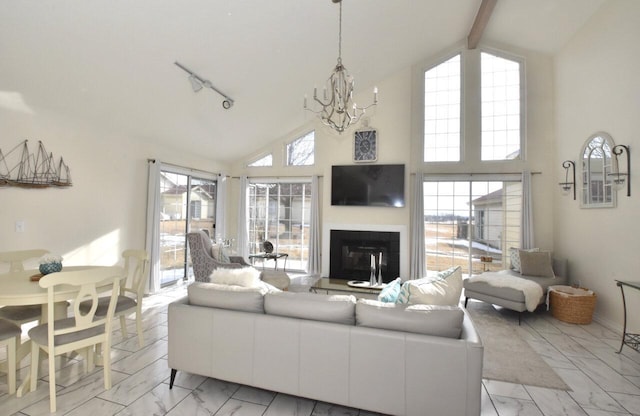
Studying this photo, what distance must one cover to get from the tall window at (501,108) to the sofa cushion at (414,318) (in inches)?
180

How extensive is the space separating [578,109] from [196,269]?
6.18m

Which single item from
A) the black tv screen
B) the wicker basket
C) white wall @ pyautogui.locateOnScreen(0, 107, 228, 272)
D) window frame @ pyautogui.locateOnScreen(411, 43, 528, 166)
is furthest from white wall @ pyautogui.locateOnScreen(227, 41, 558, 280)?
white wall @ pyautogui.locateOnScreen(0, 107, 228, 272)

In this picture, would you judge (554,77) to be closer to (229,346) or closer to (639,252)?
(639,252)

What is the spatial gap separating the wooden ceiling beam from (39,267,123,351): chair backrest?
553 centimetres

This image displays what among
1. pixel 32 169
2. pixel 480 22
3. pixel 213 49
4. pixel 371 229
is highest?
pixel 480 22

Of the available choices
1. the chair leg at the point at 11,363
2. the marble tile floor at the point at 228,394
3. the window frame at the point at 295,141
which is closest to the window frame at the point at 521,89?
the window frame at the point at 295,141

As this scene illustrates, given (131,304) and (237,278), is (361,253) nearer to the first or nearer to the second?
(237,278)

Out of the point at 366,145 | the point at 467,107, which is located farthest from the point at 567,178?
the point at 366,145

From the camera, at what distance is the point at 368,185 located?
230 inches

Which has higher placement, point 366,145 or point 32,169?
point 366,145

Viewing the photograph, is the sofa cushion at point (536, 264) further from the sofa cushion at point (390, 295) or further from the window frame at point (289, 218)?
A: the window frame at point (289, 218)

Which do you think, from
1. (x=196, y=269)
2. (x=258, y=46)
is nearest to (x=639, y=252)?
(x=258, y=46)

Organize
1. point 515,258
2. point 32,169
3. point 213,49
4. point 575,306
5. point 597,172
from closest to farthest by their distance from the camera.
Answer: point 32,169
point 213,49
point 575,306
point 597,172
point 515,258

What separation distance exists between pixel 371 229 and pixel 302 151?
2.27 metres
